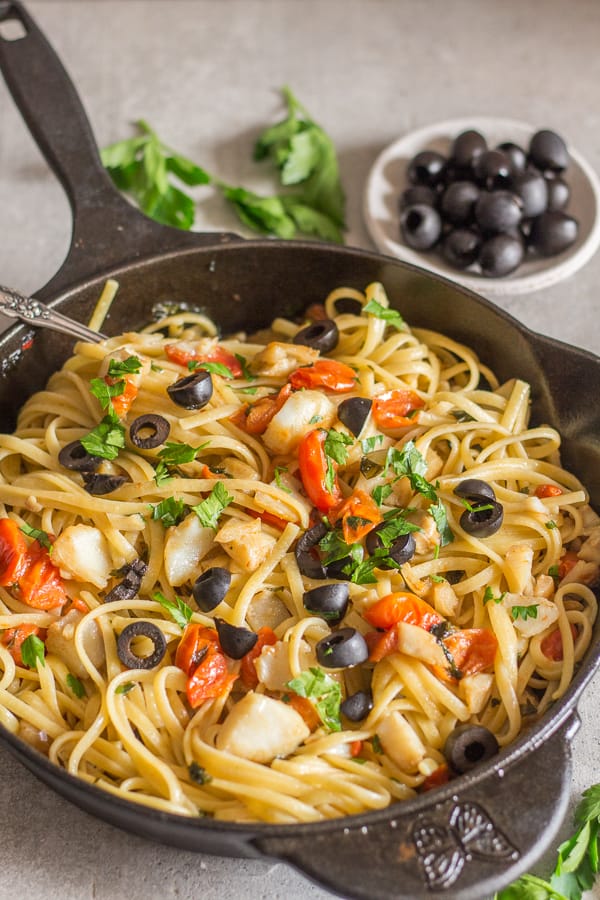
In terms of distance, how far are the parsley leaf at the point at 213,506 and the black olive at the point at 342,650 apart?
0.75 meters

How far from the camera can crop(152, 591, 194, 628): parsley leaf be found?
4008 mm

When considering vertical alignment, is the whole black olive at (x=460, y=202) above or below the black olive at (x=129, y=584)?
above

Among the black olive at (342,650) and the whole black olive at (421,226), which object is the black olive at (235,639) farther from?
the whole black olive at (421,226)

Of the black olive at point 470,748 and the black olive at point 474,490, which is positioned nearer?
the black olive at point 470,748

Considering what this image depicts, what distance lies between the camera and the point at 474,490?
4.33 metres

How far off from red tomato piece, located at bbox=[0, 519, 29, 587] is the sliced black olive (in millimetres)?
1698

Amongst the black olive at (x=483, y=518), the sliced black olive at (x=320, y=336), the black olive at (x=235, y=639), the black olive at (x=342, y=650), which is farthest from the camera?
the sliced black olive at (x=320, y=336)

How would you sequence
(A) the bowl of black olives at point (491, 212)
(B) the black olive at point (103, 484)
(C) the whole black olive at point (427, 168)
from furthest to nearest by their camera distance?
(C) the whole black olive at point (427, 168)
(A) the bowl of black olives at point (491, 212)
(B) the black olive at point (103, 484)

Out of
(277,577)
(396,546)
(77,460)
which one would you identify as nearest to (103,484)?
(77,460)

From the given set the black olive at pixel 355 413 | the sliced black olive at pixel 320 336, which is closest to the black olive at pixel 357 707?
the black olive at pixel 355 413

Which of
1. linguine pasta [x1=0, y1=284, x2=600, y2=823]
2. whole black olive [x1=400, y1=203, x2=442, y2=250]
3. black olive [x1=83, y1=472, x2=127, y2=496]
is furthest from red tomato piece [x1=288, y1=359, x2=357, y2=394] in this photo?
whole black olive [x1=400, y1=203, x2=442, y2=250]

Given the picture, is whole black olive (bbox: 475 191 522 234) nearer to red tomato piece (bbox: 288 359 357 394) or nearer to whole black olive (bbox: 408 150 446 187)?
whole black olive (bbox: 408 150 446 187)

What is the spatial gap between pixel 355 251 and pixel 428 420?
105cm

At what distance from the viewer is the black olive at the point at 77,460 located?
14.5ft
